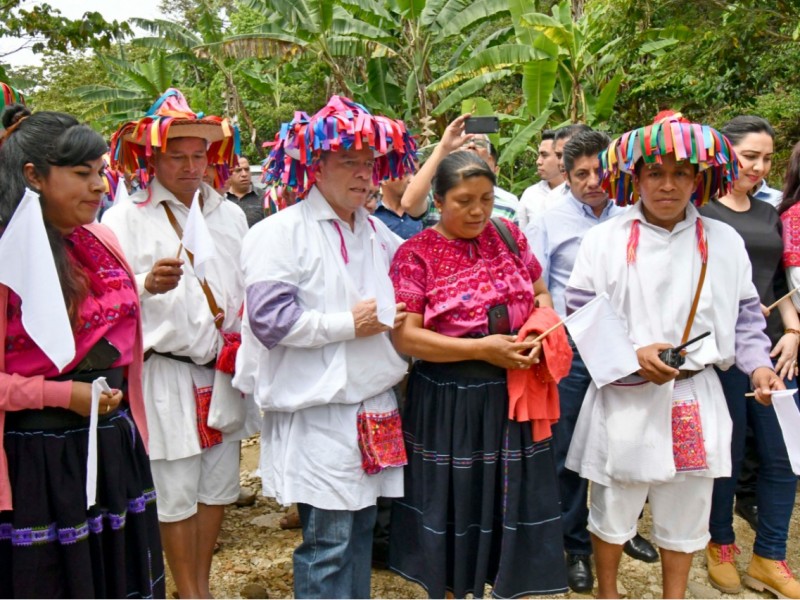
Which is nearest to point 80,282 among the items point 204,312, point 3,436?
point 3,436

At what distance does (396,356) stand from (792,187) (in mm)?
2297

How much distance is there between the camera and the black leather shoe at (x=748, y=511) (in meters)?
4.17

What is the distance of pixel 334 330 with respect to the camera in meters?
2.57

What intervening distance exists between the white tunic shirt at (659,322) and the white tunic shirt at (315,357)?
909 millimetres

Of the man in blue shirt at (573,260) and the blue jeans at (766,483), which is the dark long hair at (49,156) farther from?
the blue jeans at (766,483)

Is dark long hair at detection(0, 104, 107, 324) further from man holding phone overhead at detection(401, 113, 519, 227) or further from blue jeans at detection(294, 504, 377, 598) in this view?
man holding phone overhead at detection(401, 113, 519, 227)

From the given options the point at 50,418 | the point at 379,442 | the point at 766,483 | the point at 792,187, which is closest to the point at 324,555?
the point at 379,442

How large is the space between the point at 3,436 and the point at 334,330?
1.05 m

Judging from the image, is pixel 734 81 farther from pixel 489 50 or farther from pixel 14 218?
pixel 14 218

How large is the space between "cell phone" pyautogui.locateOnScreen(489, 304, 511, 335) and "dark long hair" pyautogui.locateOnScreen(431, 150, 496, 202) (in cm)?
48

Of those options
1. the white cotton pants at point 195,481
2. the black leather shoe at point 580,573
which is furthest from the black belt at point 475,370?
the black leather shoe at point 580,573

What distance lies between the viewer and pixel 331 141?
259cm

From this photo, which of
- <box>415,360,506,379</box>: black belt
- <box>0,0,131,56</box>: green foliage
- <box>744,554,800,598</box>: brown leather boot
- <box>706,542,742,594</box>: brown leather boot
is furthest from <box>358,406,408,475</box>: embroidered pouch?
<box>0,0,131,56</box>: green foliage

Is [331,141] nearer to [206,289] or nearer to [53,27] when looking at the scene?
[206,289]
